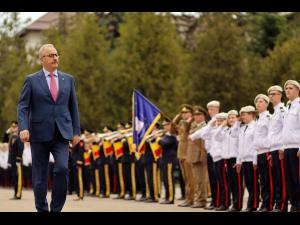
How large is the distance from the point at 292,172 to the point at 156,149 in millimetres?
8073

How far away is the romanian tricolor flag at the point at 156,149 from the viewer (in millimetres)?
22714

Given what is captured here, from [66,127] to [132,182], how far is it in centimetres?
1377

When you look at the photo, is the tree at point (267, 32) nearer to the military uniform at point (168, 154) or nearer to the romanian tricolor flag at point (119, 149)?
the romanian tricolor flag at point (119, 149)

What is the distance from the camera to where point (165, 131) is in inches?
907

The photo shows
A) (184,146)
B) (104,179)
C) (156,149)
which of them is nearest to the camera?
(184,146)

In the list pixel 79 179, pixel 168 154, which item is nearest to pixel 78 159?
pixel 79 179

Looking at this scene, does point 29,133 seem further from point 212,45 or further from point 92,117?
point 92,117

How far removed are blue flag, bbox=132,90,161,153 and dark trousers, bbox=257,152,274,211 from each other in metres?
6.28

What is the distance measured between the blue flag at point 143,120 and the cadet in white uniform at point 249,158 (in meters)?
5.36

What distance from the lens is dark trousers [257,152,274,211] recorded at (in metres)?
16.5

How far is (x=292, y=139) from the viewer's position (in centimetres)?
1496

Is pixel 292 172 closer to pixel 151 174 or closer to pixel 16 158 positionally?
pixel 151 174

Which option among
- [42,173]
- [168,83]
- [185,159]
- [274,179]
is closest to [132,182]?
[185,159]
